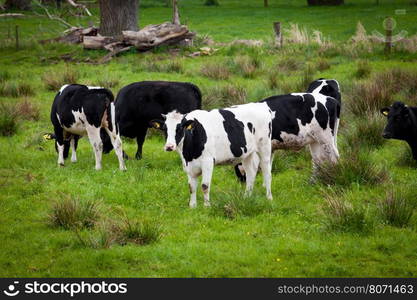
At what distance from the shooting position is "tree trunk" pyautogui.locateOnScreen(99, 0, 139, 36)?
29.9 metres

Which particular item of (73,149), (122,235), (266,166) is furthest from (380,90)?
(122,235)

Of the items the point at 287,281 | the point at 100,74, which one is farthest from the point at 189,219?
the point at 100,74

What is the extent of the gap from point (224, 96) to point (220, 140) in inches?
291

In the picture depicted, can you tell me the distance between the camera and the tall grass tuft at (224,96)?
18.9 m

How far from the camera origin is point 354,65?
2475 cm

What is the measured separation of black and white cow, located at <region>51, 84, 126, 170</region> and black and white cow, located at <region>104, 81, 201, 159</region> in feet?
3.28

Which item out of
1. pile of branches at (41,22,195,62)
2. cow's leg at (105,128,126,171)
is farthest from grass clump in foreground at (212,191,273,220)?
pile of branches at (41,22,195,62)

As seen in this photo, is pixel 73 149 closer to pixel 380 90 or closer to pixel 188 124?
pixel 188 124

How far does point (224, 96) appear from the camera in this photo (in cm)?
1944

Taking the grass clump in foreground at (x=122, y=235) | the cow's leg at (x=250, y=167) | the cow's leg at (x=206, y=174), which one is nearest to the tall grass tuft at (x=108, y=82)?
the cow's leg at (x=250, y=167)

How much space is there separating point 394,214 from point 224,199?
2.52m

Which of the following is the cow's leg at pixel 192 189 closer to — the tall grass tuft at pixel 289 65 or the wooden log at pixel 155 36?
the tall grass tuft at pixel 289 65

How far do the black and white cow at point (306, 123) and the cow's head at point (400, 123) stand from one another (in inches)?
60.6

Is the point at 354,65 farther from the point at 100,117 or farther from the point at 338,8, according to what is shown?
the point at 338,8
